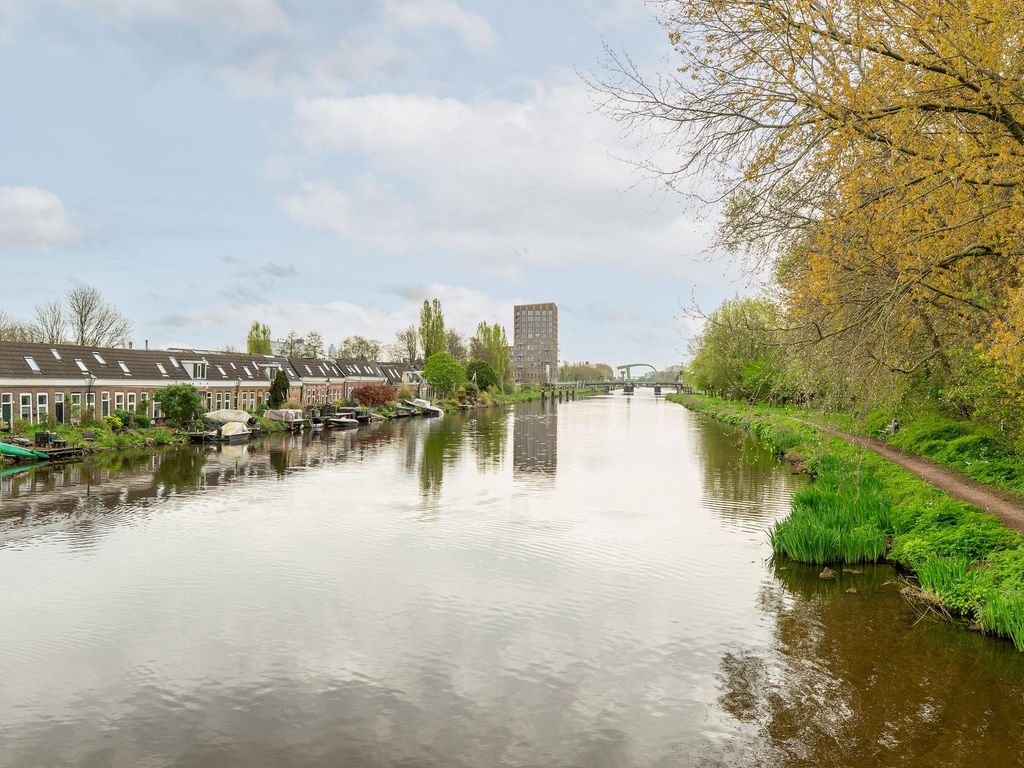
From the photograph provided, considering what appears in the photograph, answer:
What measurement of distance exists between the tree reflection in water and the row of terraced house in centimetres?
3515

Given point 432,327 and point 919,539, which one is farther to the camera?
point 432,327

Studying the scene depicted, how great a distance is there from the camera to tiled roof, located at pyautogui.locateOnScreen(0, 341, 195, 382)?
114 feet

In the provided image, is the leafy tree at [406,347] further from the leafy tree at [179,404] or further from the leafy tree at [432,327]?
the leafy tree at [179,404]

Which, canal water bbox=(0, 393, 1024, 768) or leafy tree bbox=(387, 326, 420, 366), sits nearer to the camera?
canal water bbox=(0, 393, 1024, 768)

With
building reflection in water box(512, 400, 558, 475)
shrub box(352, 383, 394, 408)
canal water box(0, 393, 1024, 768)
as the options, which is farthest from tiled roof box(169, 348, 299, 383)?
canal water box(0, 393, 1024, 768)

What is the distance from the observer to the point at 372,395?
6688 centimetres

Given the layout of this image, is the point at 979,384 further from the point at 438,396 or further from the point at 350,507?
the point at 438,396

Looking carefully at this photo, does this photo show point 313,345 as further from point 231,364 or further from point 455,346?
point 231,364

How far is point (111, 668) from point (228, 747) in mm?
3198

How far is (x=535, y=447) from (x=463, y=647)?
29.7m

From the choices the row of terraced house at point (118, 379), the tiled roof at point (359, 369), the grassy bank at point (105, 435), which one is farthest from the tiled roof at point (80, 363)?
the tiled roof at point (359, 369)

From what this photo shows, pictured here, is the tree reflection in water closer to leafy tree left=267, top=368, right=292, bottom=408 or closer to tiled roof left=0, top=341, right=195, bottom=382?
tiled roof left=0, top=341, right=195, bottom=382

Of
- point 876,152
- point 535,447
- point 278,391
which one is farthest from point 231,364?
point 876,152

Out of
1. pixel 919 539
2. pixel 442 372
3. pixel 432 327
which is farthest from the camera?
pixel 432 327
